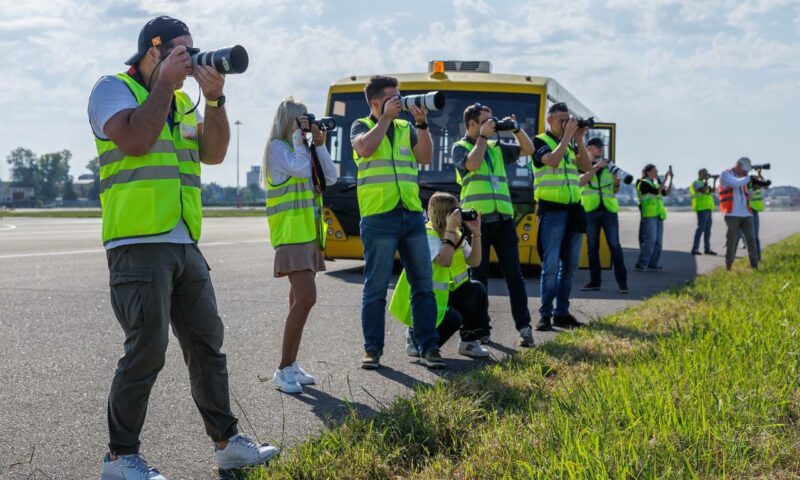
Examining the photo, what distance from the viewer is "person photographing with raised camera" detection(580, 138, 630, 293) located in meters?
11.9

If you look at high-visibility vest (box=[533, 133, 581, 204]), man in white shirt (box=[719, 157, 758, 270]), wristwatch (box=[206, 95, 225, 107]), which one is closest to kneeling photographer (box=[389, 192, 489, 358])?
high-visibility vest (box=[533, 133, 581, 204])

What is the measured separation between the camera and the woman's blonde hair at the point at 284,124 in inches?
234

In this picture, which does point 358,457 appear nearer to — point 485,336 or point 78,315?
point 485,336

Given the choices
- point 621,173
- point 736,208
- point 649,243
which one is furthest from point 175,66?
point 649,243

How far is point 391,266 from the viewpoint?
6562 millimetres

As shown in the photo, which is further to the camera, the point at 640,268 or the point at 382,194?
the point at 640,268

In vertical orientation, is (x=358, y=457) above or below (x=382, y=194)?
below

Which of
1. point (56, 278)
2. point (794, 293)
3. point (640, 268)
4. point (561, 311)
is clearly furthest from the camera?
point (640, 268)

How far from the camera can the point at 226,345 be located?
7.51m

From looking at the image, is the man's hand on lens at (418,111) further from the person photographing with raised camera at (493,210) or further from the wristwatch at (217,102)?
the wristwatch at (217,102)

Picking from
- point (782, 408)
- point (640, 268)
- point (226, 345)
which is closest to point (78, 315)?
point (226, 345)

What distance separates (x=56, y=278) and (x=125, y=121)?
965 cm

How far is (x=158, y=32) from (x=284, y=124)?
7.31 feet

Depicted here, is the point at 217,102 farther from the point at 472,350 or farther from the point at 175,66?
the point at 472,350
